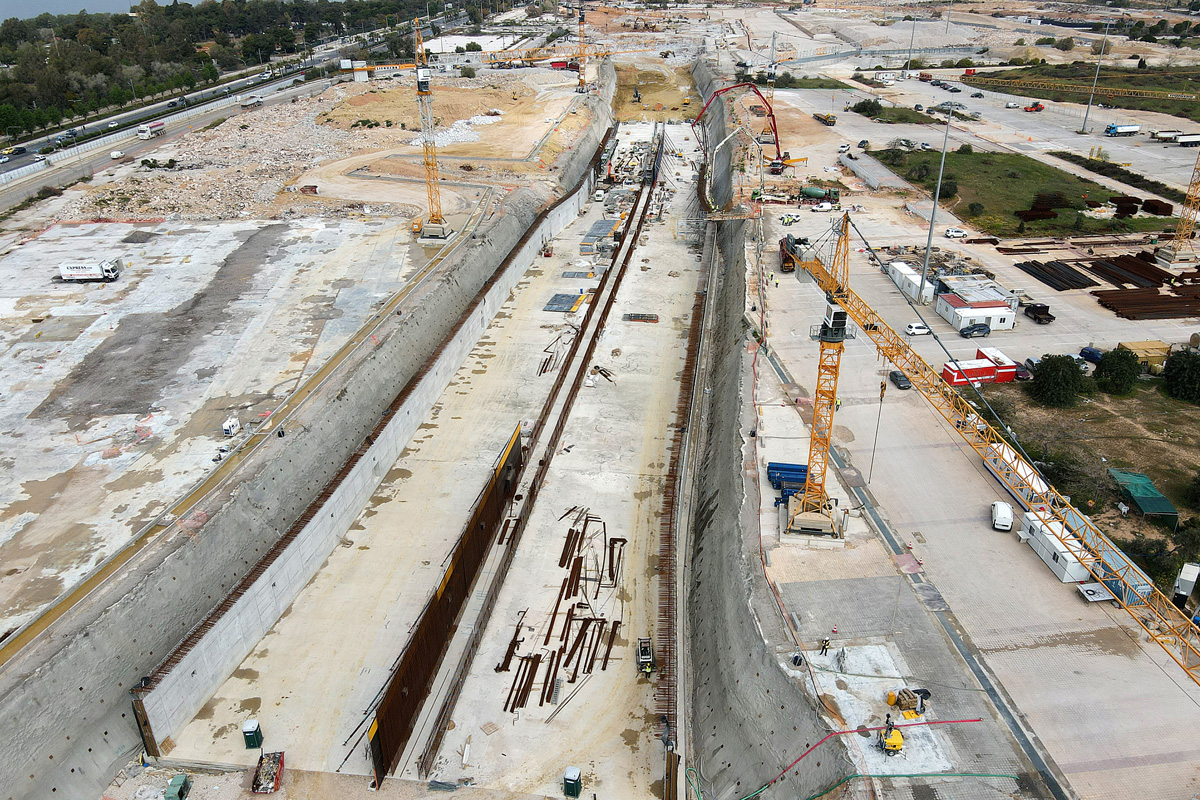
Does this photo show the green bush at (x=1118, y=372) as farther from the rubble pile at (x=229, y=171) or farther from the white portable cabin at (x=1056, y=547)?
the rubble pile at (x=229, y=171)

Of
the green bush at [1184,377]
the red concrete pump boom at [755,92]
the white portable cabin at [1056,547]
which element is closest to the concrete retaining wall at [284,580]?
the white portable cabin at [1056,547]

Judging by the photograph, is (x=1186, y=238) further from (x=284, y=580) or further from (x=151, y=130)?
(x=151, y=130)

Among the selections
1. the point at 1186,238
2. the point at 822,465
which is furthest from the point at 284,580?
the point at 1186,238

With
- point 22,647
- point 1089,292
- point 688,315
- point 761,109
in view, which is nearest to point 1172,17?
point 761,109

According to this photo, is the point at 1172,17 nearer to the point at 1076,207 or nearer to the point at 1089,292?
the point at 1076,207

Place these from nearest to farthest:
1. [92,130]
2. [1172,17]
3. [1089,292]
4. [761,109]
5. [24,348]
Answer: [24,348] → [1089,292] → [92,130] → [761,109] → [1172,17]

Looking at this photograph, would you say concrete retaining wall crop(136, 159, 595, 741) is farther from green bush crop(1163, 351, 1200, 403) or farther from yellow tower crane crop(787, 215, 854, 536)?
green bush crop(1163, 351, 1200, 403)

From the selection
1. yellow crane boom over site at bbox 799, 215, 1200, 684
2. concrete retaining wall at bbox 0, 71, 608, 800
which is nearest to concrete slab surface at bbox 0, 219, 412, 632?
concrete retaining wall at bbox 0, 71, 608, 800
